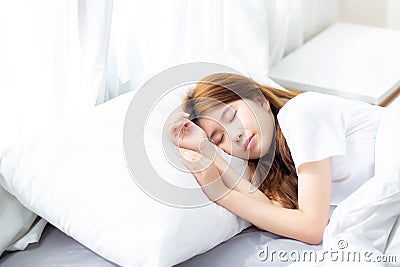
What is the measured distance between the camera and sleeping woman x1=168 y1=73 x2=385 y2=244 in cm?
146

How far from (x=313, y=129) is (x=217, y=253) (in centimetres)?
30

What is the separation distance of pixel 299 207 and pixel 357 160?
0.17 metres

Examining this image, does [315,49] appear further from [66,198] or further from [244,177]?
[66,198]

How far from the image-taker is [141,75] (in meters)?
1.94

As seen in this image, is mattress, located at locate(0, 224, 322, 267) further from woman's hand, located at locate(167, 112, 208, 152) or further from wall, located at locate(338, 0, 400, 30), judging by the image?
wall, located at locate(338, 0, 400, 30)

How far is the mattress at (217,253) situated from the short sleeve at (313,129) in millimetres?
157


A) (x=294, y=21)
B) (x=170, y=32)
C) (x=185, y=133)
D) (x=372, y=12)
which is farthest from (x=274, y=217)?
(x=372, y=12)

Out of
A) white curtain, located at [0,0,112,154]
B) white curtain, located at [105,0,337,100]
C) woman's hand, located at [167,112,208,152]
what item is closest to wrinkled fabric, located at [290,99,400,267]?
woman's hand, located at [167,112,208,152]

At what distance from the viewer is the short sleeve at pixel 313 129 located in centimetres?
146

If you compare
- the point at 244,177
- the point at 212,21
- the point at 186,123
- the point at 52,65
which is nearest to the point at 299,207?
the point at 244,177

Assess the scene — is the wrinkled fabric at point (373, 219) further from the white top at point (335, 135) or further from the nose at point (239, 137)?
the nose at point (239, 137)

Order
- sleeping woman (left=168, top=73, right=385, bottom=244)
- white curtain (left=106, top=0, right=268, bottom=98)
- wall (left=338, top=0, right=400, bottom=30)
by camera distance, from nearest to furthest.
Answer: sleeping woman (left=168, top=73, right=385, bottom=244)
white curtain (left=106, top=0, right=268, bottom=98)
wall (left=338, top=0, right=400, bottom=30)

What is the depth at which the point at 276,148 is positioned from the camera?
1.58 meters

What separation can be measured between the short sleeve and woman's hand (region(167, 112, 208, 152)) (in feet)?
0.54
